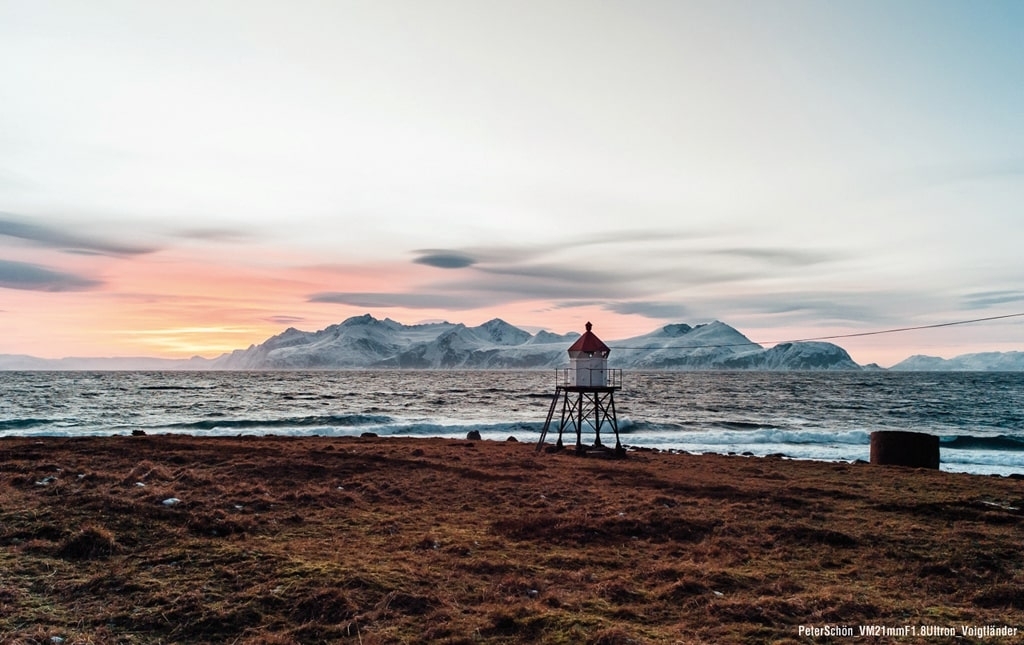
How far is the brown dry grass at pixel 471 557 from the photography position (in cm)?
812

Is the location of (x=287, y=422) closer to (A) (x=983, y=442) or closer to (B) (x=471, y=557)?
(B) (x=471, y=557)

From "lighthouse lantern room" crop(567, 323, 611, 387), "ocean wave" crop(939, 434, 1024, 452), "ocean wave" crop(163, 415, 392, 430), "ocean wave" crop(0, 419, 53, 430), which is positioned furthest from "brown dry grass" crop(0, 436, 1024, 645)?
"ocean wave" crop(0, 419, 53, 430)

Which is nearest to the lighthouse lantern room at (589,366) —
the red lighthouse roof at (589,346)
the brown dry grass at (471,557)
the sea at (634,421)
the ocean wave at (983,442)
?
the red lighthouse roof at (589,346)

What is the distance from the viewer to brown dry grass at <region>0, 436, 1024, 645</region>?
26.6 ft

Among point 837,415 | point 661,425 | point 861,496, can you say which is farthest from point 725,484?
point 837,415

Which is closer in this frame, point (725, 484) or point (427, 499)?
point (427, 499)

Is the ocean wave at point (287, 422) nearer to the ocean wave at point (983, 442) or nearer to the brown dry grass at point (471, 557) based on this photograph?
the brown dry grass at point (471, 557)

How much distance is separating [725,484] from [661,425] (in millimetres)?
33665

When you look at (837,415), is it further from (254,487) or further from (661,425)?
(254,487)

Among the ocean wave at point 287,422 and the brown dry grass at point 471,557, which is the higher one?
the brown dry grass at point 471,557

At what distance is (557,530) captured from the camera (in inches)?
524

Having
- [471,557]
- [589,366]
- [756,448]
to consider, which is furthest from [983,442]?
[471,557]

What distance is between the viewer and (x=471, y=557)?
11.2 metres

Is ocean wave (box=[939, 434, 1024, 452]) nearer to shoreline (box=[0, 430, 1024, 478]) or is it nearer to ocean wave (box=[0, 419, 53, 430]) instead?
shoreline (box=[0, 430, 1024, 478])
